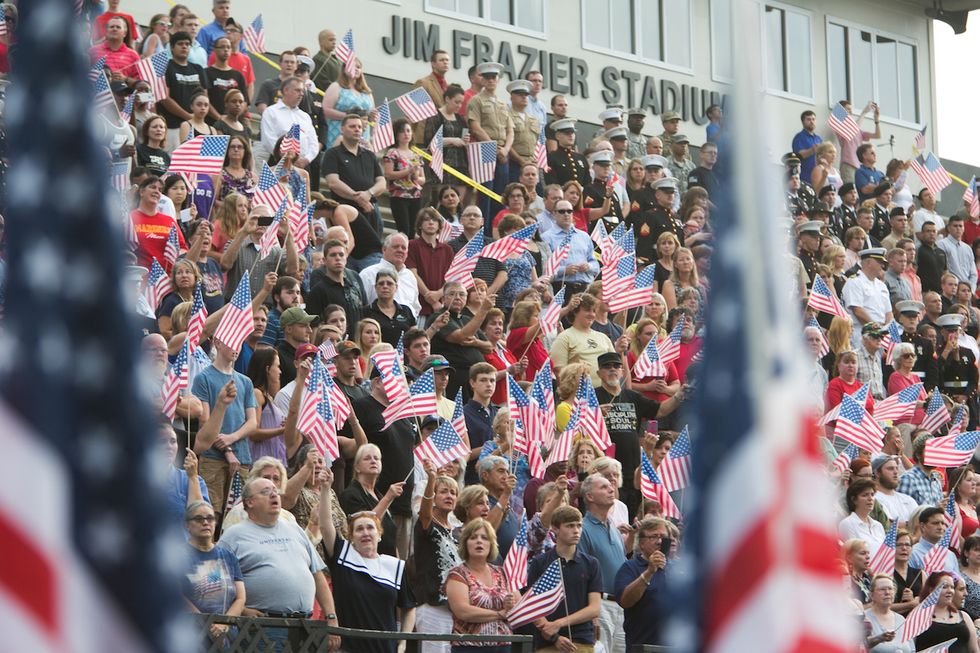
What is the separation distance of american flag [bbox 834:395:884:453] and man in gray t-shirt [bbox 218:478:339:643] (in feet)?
23.9

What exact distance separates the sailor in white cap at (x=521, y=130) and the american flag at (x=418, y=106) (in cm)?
116

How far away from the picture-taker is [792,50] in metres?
33.9

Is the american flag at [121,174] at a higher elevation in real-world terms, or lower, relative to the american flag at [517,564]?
higher

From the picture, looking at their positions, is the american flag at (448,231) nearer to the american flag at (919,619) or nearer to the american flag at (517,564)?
the american flag at (919,619)

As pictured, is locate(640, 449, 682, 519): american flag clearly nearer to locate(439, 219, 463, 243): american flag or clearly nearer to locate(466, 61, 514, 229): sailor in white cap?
locate(439, 219, 463, 243): american flag

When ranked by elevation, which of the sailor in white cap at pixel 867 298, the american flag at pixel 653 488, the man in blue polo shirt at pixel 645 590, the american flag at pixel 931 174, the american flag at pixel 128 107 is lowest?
the american flag at pixel 931 174

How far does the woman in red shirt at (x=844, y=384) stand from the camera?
1633cm

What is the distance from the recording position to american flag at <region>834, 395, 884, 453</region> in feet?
50.0

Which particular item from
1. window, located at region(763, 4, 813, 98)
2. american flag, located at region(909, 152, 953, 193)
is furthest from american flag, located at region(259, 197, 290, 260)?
window, located at region(763, 4, 813, 98)

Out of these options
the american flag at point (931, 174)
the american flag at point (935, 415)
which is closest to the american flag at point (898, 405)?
the american flag at point (935, 415)

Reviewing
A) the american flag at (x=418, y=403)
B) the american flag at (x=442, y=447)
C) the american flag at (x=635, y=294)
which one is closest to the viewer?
the american flag at (x=442, y=447)

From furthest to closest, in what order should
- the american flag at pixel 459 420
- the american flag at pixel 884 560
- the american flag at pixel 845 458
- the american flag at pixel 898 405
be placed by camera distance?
the american flag at pixel 898 405, the american flag at pixel 845 458, the american flag at pixel 884 560, the american flag at pixel 459 420

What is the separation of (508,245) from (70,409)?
1399 cm

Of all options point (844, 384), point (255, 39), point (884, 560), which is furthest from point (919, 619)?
point (255, 39)
